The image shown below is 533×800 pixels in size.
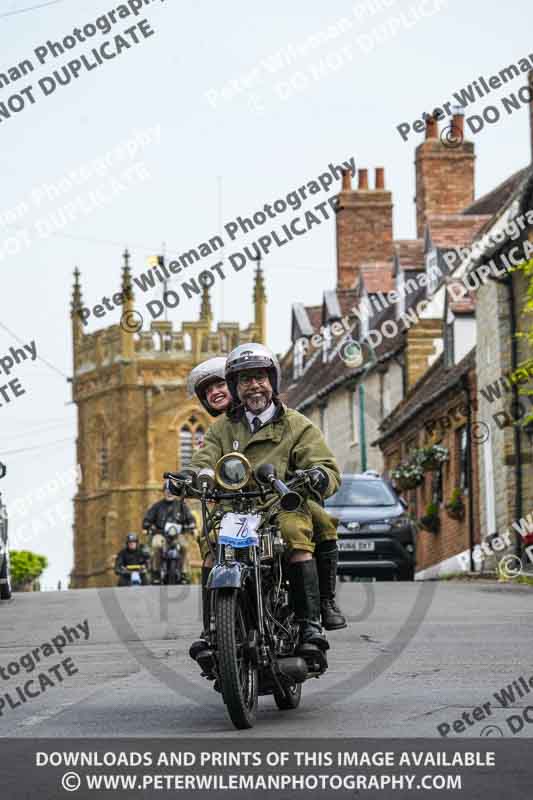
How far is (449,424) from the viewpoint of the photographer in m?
40.5

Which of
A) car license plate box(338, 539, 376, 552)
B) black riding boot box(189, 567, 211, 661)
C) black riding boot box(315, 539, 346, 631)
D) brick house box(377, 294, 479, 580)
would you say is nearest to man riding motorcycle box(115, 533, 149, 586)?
car license plate box(338, 539, 376, 552)

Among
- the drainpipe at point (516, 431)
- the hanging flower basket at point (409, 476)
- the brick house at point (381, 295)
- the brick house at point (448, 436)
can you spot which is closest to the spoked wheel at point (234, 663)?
the drainpipe at point (516, 431)

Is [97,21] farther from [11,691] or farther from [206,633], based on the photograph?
[206,633]

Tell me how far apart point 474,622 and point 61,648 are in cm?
385

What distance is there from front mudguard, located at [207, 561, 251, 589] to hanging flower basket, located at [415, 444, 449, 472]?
3131 cm

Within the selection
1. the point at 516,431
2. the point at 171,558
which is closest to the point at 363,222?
the point at 516,431

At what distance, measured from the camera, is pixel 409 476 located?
130 ft

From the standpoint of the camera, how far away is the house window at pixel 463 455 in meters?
38.4

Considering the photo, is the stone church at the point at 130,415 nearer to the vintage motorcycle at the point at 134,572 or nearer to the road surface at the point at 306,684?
the vintage motorcycle at the point at 134,572

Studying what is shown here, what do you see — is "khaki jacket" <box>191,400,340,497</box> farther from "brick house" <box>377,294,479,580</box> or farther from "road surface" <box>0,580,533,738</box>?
"brick house" <box>377,294,479,580</box>

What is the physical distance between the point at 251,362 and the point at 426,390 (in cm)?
3668

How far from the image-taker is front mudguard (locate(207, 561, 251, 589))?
7766 mm

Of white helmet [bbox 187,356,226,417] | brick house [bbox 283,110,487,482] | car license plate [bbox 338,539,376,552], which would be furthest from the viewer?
brick house [bbox 283,110,487,482]

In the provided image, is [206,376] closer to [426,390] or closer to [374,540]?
[374,540]
